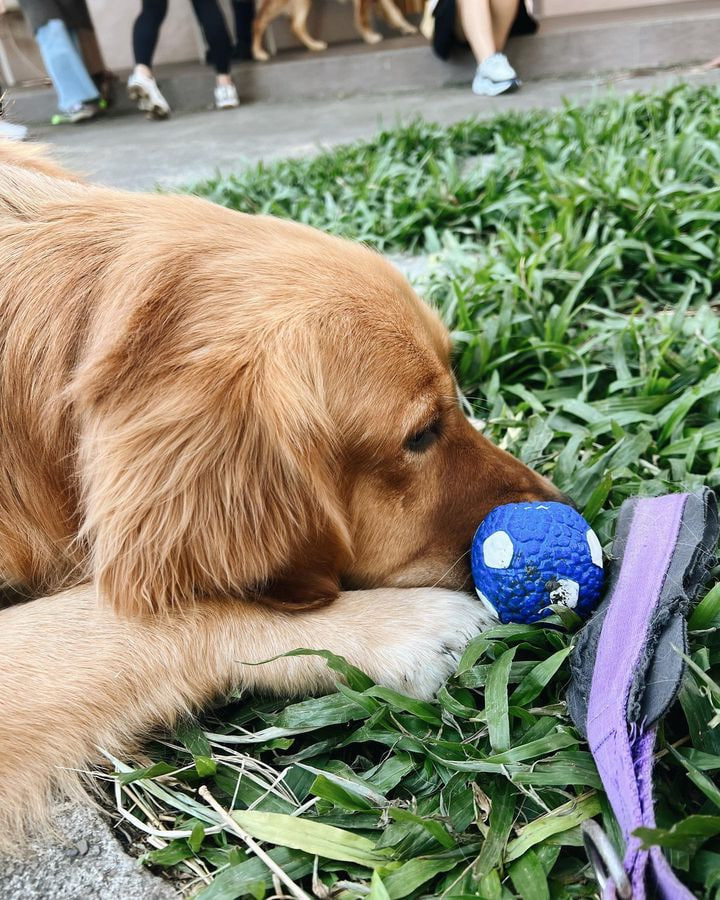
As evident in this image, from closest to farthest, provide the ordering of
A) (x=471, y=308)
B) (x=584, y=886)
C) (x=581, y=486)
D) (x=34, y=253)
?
1. (x=584, y=886)
2. (x=34, y=253)
3. (x=581, y=486)
4. (x=471, y=308)

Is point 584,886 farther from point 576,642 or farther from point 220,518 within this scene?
point 220,518

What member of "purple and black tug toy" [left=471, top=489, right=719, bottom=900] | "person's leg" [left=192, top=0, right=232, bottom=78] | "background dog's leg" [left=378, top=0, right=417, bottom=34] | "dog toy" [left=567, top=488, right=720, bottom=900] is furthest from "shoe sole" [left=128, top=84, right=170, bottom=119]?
"dog toy" [left=567, top=488, right=720, bottom=900]

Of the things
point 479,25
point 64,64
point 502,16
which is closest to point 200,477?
point 479,25

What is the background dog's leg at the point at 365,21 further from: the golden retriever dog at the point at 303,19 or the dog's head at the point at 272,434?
the dog's head at the point at 272,434

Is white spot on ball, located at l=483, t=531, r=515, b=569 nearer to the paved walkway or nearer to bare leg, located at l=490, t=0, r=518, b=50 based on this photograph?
the paved walkway

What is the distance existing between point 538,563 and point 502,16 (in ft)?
30.2

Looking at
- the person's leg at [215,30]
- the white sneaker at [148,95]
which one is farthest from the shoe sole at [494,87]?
the white sneaker at [148,95]

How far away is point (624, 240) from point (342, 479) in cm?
230

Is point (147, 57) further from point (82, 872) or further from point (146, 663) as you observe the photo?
point (82, 872)

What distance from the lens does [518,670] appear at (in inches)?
68.9

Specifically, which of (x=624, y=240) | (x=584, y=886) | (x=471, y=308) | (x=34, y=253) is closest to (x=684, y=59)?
(x=624, y=240)

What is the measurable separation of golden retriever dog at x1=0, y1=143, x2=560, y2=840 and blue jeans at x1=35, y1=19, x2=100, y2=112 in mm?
10040

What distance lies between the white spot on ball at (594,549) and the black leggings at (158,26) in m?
10.5

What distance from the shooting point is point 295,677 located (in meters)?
1.83
